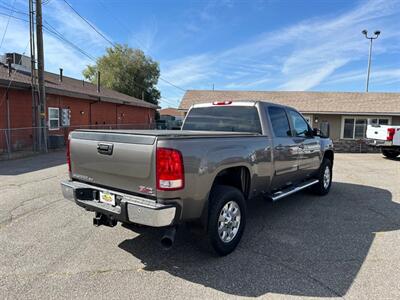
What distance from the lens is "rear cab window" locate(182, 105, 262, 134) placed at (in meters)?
4.85

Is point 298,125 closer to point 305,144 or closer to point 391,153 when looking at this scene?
point 305,144

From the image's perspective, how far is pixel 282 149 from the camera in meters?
4.92

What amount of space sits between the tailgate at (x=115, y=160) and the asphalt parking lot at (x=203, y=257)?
2.95 ft

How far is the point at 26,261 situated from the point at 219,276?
2221 millimetres

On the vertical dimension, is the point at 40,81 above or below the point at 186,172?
above

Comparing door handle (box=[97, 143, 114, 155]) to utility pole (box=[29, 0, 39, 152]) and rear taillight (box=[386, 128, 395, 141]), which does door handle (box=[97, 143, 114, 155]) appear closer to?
utility pole (box=[29, 0, 39, 152])

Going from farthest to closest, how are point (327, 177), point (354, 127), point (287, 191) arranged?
point (354, 127) → point (327, 177) → point (287, 191)

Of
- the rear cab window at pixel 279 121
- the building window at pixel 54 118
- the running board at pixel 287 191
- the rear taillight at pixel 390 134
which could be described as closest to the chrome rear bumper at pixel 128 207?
the running board at pixel 287 191

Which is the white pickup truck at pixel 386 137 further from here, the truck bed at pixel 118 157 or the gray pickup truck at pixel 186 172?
the truck bed at pixel 118 157

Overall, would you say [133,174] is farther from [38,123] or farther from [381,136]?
[381,136]

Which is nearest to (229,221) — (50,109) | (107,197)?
(107,197)

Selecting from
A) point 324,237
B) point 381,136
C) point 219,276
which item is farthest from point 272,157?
point 381,136

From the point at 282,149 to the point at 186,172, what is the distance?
2341 millimetres

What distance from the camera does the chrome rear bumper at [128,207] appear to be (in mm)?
2982
